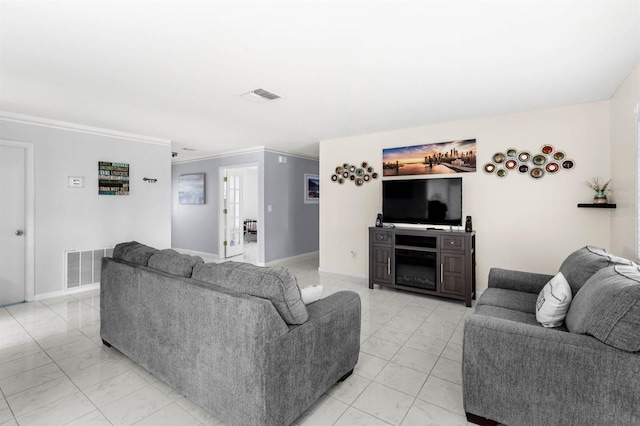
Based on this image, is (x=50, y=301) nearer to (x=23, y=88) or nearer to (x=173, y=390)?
(x=23, y=88)

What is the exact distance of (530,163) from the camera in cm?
372

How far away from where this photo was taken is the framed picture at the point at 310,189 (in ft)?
23.1

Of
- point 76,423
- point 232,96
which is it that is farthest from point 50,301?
point 232,96

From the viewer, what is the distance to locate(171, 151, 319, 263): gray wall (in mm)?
6059

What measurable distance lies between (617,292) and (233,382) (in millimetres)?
1948

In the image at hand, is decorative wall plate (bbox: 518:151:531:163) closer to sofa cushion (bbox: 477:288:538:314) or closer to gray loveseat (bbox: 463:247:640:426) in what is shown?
sofa cushion (bbox: 477:288:538:314)

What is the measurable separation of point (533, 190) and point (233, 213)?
225 inches

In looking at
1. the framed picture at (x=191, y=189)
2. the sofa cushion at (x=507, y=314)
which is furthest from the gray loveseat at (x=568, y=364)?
the framed picture at (x=191, y=189)

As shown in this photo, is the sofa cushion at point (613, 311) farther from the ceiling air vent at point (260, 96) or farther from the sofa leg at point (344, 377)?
the ceiling air vent at point (260, 96)

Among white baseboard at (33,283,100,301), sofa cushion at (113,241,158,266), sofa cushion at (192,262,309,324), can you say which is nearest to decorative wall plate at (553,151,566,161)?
sofa cushion at (192,262,309,324)

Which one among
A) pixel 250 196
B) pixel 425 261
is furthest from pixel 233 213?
pixel 425 261

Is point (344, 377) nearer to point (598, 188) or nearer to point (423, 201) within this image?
point (423, 201)

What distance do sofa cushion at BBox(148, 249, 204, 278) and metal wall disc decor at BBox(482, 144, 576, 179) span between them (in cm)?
372

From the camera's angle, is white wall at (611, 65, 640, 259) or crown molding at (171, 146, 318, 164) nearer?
white wall at (611, 65, 640, 259)
